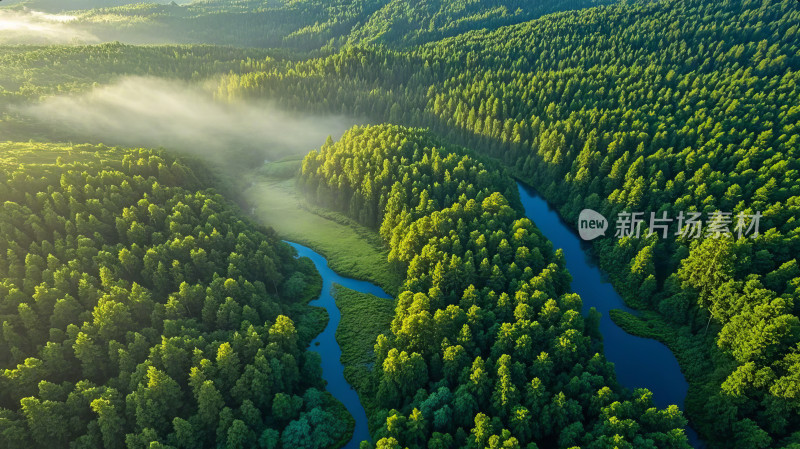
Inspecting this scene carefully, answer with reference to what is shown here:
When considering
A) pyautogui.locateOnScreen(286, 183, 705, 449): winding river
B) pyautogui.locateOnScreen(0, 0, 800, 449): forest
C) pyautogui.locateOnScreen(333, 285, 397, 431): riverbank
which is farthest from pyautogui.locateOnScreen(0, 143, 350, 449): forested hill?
pyautogui.locateOnScreen(333, 285, 397, 431): riverbank

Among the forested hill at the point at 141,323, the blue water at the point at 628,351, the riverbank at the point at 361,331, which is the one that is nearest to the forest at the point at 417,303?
the forested hill at the point at 141,323

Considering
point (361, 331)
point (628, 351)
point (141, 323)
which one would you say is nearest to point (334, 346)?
point (361, 331)

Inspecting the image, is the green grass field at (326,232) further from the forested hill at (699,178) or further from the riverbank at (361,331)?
the forested hill at (699,178)

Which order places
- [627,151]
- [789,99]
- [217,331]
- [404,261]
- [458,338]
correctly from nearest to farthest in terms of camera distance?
[458,338]
[217,331]
[404,261]
[627,151]
[789,99]

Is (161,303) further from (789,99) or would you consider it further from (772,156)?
(789,99)

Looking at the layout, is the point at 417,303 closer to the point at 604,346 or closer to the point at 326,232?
the point at 604,346

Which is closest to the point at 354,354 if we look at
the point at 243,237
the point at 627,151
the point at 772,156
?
the point at 243,237

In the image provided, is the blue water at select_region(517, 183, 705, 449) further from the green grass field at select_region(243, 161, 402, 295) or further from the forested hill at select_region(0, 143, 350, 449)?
the forested hill at select_region(0, 143, 350, 449)
